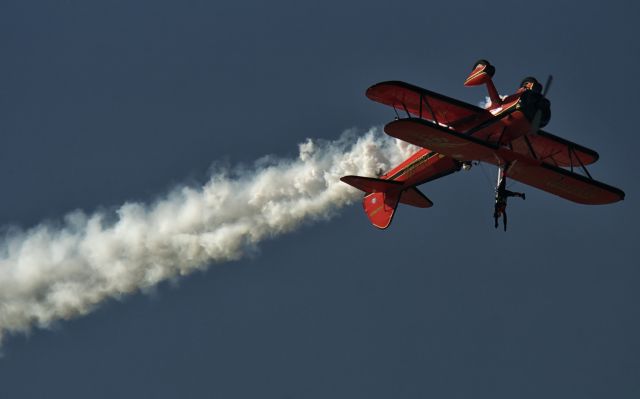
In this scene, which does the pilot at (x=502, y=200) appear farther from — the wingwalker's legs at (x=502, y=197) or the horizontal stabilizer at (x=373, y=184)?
the horizontal stabilizer at (x=373, y=184)

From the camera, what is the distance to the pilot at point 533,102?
44.8m

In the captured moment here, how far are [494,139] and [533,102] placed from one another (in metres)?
1.74

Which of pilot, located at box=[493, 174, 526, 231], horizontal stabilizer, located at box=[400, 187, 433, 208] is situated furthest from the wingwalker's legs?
horizontal stabilizer, located at box=[400, 187, 433, 208]

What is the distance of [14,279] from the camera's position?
52.3m

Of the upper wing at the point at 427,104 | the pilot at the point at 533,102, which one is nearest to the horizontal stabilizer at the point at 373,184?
the upper wing at the point at 427,104

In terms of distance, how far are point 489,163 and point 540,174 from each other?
193 cm

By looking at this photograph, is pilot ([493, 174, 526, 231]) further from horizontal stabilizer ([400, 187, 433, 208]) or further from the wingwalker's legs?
horizontal stabilizer ([400, 187, 433, 208])

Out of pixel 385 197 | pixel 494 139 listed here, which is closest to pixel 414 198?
pixel 385 197

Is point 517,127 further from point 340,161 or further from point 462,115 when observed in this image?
point 340,161

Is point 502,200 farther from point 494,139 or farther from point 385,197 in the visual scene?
point 385,197

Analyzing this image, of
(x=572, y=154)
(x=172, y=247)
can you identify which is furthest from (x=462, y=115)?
(x=172, y=247)

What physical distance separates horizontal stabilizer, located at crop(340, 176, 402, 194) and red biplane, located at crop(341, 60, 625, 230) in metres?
0.79

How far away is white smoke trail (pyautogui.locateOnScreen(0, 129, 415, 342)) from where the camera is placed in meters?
52.0

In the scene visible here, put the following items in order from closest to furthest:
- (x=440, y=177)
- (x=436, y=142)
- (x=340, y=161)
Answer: (x=436, y=142)
(x=440, y=177)
(x=340, y=161)
